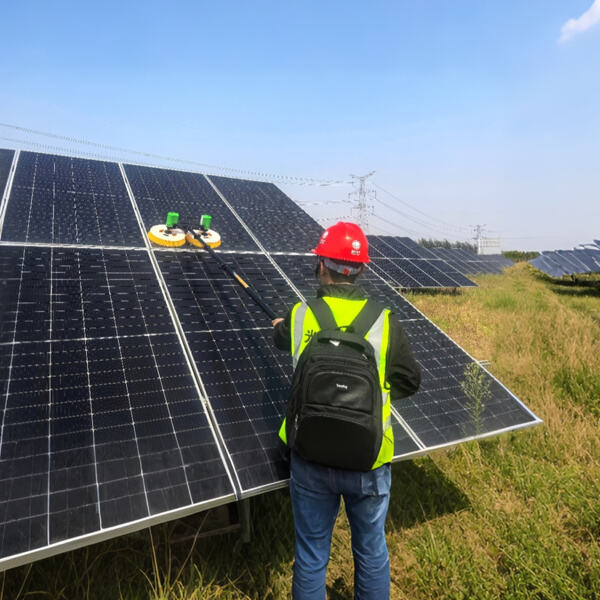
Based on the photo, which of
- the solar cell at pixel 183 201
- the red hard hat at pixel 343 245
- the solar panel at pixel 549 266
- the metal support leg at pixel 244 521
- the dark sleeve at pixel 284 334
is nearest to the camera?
the red hard hat at pixel 343 245

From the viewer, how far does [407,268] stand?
17656 mm

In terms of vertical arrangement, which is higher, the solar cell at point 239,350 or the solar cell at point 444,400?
the solar cell at point 239,350

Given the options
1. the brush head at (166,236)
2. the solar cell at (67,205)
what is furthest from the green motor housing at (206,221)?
the solar cell at (67,205)

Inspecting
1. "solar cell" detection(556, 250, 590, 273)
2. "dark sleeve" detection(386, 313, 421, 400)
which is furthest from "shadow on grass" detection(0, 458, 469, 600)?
"solar cell" detection(556, 250, 590, 273)

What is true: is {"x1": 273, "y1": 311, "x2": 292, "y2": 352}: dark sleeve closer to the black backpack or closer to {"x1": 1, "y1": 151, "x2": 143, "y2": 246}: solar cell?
the black backpack

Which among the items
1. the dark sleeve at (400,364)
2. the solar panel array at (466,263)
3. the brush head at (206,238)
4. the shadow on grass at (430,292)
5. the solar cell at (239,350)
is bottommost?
the solar panel array at (466,263)

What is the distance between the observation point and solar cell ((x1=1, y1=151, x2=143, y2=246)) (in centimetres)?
527

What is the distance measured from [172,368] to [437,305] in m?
12.4

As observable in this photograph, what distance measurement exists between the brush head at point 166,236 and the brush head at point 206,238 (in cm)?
13

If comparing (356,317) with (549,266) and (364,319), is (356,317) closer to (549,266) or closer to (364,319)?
(364,319)

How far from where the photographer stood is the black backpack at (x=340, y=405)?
266 cm

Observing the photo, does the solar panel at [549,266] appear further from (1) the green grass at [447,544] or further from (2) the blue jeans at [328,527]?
(2) the blue jeans at [328,527]

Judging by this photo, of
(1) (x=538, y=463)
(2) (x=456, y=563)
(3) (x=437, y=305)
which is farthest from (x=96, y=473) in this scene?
(3) (x=437, y=305)

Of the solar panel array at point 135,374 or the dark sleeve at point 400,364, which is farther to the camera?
the dark sleeve at point 400,364
